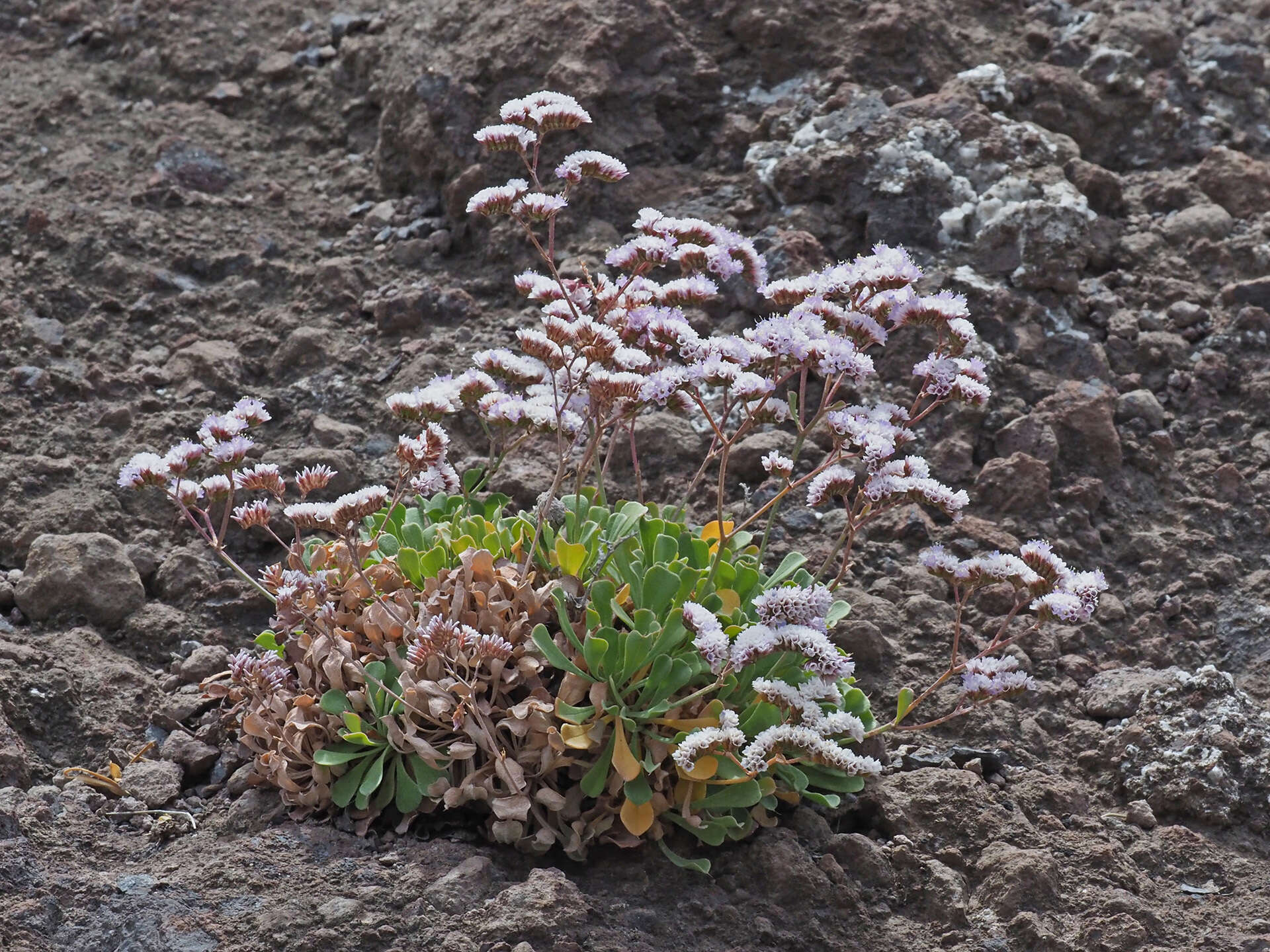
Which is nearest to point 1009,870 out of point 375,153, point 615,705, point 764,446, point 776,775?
point 776,775

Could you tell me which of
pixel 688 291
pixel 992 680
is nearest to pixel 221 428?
pixel 688 291

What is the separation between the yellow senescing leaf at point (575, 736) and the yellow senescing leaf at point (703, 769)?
0.23m

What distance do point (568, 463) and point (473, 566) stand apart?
3.68 feet

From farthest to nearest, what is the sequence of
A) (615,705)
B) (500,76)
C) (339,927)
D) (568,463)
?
(500,76) < (568,463) < (615,705) < (339,927)

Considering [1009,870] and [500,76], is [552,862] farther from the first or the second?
[500,76]

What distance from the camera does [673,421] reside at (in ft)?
14.8

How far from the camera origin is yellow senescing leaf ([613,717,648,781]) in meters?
2.96

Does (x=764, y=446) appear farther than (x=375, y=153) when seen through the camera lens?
No

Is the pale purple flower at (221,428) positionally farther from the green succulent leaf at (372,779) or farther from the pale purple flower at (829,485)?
the pale purple flower at (829,485)

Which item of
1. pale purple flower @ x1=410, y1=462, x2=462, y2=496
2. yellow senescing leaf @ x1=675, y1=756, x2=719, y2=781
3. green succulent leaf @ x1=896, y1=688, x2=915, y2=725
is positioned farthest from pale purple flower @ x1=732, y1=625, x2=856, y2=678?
pale purple flower @ x1=410, y1=462, x2=462, y2=496

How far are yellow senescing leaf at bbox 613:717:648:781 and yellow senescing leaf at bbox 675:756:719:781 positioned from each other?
11cm

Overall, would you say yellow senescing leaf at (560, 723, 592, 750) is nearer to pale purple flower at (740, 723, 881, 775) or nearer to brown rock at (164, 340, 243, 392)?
pale purple flower at (740, 723, 881, 775)

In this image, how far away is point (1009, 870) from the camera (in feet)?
10.2

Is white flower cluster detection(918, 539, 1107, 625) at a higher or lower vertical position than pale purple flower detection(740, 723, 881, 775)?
higher
